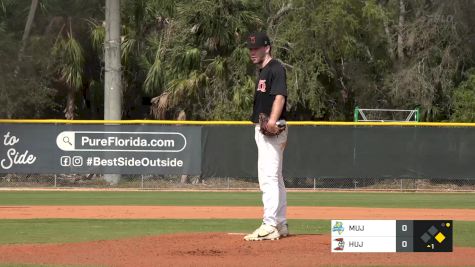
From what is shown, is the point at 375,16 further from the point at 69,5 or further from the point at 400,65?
the point at 69,5

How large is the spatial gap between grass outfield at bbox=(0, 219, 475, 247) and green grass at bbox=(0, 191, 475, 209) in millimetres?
4965

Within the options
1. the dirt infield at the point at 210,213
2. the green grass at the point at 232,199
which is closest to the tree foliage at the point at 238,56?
the green grass at the point at 232,199

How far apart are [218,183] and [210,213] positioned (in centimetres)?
923

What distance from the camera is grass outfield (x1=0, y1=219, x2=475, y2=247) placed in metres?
11.2

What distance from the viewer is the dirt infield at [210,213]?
14938mm

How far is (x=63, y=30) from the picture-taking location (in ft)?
98.3

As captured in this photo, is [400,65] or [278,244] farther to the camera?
[400,65]

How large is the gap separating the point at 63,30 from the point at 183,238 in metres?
20.8

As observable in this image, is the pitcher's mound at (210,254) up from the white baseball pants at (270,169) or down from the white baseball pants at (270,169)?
down

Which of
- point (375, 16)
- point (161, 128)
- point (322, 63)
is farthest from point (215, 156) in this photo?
point (375, 16)

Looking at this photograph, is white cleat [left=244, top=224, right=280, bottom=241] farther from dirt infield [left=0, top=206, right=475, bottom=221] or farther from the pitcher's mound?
dirt infield [left=0, top=206, right=475, bottom=221]

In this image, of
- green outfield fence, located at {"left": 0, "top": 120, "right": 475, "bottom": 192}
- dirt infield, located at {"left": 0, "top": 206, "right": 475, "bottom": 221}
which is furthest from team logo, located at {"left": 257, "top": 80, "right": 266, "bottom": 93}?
green outfield fence, located at {"left": 0, "top": 120, "right": 475, "bottom": 192}
